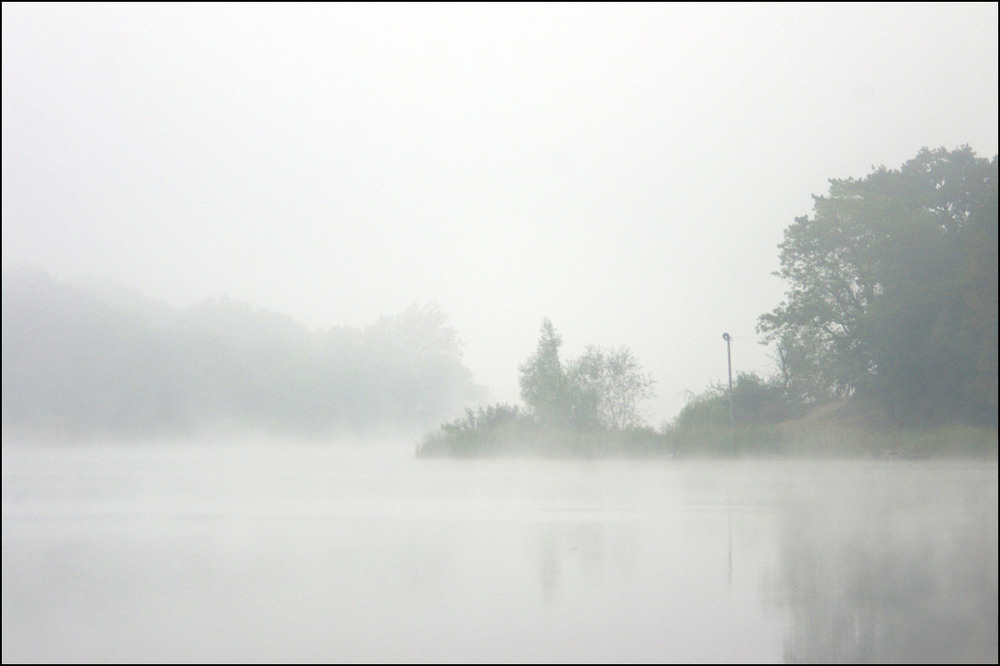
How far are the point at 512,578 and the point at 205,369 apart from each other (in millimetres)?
46956

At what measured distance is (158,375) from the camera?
40.9m

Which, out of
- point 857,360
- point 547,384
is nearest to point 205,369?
point 547,384

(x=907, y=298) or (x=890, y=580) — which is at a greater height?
(x=907, y=298)

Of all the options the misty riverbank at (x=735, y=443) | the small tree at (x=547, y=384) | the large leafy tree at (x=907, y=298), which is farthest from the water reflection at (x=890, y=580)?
the small tree at (x=547, y=384)

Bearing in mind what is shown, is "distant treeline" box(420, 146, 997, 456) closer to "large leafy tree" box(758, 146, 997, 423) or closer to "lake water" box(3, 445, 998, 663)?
→ "large leafy tree" box(758, 146, 997, 423)

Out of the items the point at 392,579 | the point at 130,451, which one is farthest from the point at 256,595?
the point at 130,451

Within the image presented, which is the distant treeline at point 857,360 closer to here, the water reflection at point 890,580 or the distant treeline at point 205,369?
the water reflection at point 890,580

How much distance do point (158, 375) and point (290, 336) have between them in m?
34.1

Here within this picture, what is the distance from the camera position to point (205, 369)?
5375 cm

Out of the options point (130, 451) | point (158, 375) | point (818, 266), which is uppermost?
point (818, 266)

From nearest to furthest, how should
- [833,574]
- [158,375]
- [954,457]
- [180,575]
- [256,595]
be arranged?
[256,595] < [833,574] < [180,575] < [954,457] < [158,375]

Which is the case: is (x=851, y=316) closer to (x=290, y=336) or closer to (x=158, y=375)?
(x=158, y=375)

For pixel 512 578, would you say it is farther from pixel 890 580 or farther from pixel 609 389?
pixel 609 389

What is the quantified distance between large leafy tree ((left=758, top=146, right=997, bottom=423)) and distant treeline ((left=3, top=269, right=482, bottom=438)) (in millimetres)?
19456
